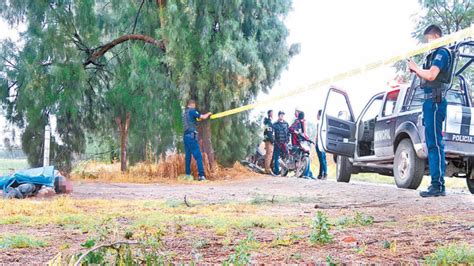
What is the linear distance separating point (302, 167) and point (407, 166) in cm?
622

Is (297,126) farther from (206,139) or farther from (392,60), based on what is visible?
(392,60)

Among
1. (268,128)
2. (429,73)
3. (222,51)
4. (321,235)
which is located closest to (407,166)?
(429,73)

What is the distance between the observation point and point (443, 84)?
6082mm

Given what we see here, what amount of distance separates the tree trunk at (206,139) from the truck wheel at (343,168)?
3149 millimetres

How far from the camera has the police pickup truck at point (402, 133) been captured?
8.16 m

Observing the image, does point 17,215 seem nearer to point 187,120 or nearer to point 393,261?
point 393,261

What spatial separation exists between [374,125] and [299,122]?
451cm

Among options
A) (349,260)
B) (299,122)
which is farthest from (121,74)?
(349,260)

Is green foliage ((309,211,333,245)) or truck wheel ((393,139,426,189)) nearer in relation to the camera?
green foliage ((309,211,333,245))

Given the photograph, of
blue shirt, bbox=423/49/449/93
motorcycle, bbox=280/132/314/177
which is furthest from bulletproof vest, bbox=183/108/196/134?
blue shirt, bbox=423/49/449/93

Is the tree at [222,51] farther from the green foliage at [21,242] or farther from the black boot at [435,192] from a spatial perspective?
the green foliage at [21,242]

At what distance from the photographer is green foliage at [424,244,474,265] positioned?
9.35 ft

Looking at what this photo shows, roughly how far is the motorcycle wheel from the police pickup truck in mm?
2940

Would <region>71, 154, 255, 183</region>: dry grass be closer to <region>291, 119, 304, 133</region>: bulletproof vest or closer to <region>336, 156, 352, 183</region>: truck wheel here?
<region>291, 119, 304, 133</region>: bulletproof vest
